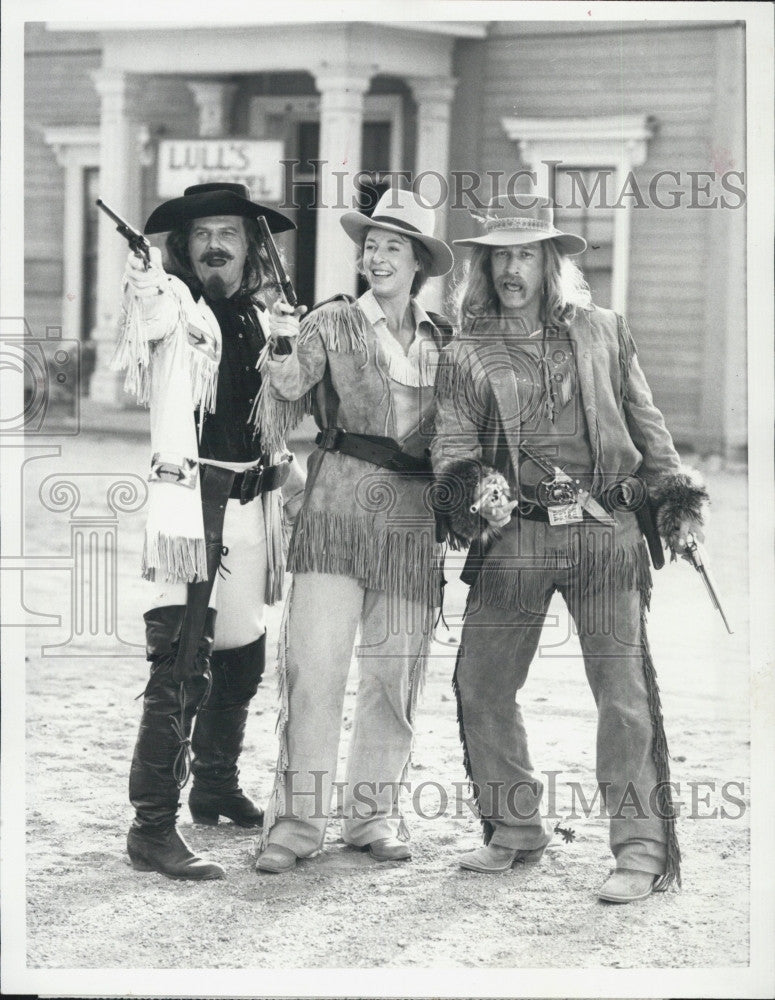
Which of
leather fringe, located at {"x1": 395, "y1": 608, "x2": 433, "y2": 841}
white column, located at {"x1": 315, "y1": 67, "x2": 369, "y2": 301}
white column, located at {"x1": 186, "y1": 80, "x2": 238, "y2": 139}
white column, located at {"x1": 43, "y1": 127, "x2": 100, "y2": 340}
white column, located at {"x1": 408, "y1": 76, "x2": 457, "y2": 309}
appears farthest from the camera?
white column, located at {"x1": 43, "y1": 127, "x2": 100, "y2": 340}

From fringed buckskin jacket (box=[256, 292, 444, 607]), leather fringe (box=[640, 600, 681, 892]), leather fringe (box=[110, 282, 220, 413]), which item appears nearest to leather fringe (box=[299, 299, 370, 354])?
fringed buckskin jacket (box=[256, 292, 444, 607])

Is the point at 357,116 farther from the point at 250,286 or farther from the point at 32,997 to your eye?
the point at 32,997

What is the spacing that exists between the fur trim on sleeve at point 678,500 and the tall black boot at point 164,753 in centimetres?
131

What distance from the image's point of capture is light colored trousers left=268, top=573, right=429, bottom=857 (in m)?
3.99

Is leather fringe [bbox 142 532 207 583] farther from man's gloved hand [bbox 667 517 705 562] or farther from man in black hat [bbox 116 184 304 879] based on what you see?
man's gloved hand [bbox 667 517 705 562]

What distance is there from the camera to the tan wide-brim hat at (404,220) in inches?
155

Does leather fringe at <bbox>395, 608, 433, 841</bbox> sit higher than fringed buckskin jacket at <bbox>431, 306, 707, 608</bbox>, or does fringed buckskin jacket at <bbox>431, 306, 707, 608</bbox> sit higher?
fringed buckskin jacket at <bbox>431, 306, 707, 608</bbox>

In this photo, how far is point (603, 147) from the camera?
10.7m

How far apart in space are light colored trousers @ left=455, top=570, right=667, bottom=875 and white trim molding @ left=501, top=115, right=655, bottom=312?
6837 mm

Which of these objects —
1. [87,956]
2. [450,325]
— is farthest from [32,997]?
[450,325]

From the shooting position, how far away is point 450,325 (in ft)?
13.5

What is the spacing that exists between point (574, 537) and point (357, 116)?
27.3 ft

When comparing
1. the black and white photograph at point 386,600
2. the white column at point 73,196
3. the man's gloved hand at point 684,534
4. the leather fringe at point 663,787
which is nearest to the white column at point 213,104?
the white column at point 73,196

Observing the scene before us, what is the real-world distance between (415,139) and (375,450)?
8962 mm
